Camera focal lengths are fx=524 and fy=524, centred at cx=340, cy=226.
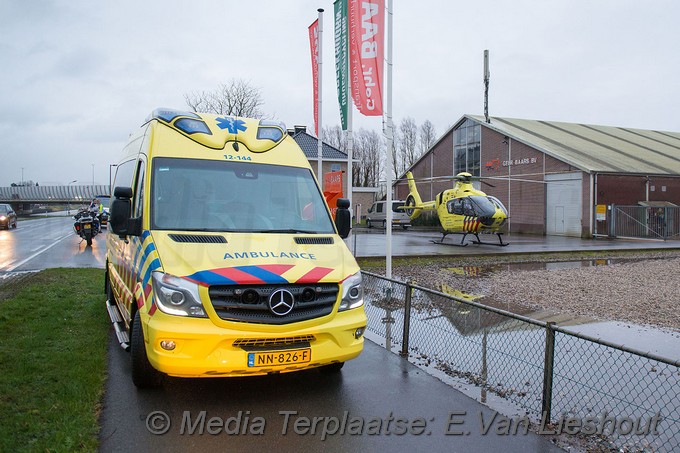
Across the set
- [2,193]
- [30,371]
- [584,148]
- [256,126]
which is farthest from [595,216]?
[2,193]

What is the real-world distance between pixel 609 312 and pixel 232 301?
7384 mm

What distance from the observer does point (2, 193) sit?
79.1 meters

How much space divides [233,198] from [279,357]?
188 centimetres

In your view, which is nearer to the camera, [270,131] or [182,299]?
[182,299]

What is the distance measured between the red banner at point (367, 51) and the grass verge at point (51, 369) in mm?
6583

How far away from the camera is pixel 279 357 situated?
4418 millimetres

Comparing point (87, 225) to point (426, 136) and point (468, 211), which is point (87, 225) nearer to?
point (468, 211)

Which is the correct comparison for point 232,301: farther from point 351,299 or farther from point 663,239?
point 663,239

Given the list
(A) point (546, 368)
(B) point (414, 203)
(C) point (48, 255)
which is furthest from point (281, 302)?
(B) point (414, 203)

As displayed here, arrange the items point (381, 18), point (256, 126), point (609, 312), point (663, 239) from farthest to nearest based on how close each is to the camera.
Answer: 1. point (663, 239)
2. point (381, 18)
3. point (609, 312)
4. point (256, 126)

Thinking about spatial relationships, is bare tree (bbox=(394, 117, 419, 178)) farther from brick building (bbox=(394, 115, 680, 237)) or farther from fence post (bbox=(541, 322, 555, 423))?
fence post (bbox=(541, 322, 555, 423))

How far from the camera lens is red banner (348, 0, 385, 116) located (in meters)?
10.2

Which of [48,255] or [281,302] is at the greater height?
[281,302]

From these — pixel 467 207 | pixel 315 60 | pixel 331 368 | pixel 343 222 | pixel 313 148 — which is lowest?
pixel 331 368
